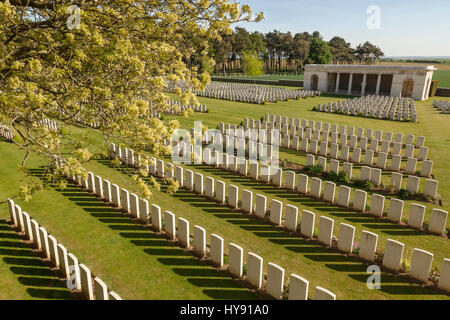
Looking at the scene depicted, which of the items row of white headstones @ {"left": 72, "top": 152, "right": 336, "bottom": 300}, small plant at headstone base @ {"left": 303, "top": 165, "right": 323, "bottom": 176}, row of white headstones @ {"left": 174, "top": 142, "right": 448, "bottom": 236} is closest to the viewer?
row of white headstones @ {"left": 72, "top": 152, "right": 336, "bottom": 300}

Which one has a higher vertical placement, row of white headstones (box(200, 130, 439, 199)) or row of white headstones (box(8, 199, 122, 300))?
row of white headstones (box(200, 130, 439, 199))

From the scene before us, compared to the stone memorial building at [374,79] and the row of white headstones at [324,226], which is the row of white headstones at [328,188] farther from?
the stone memorial building at [374,79]

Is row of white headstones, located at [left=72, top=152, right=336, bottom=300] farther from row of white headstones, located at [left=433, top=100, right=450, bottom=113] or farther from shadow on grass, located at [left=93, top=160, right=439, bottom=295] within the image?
row of white headstones, located at [left=433, top=100, right=450, bottom=113]

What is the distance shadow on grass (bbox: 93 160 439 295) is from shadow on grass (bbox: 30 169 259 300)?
5.38ft

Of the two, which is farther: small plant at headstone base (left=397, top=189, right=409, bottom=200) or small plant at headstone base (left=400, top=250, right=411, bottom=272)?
small plant at headstone base (left=397, top=189, right=409, bottom=200)

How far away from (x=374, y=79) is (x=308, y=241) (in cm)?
4480

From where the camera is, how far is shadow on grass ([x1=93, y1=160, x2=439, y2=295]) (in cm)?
564

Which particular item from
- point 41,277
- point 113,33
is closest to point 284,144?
point 113,33

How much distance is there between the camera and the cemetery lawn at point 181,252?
5445 mm

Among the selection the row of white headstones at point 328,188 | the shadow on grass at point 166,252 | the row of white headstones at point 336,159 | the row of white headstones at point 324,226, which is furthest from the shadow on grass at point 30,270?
the row of white headstones at point 336,159

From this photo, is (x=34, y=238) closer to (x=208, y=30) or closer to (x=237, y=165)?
(x=208, y=30)

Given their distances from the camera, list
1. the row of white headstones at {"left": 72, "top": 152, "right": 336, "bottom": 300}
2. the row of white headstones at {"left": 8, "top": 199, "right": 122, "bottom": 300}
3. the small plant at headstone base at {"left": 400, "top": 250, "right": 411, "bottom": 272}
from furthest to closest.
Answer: the small plant at headstone base at {"left": 400, "top": 250, "right": 411, "bottom": 272}, the row of white headstones at {"left": 72, "top": 152, "right": 336, "bottom": 300}, the row of white headstones at {"left": 8, "top": 199, "right": 122, "bottom": 300}

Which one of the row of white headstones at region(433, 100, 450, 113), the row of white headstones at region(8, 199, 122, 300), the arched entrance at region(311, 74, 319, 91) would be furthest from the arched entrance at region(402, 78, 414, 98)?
the row of white headstones at region(8, 199, 122, 300)

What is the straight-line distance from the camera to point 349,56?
101 metres
